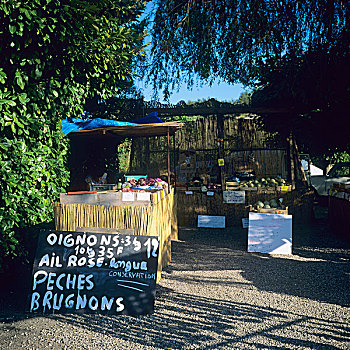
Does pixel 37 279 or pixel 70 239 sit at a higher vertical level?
pixel 70 239

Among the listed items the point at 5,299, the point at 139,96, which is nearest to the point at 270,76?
the point at 139,96

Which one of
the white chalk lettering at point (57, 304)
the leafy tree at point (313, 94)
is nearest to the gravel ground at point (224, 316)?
the white chalk lettering at point (57, 304)

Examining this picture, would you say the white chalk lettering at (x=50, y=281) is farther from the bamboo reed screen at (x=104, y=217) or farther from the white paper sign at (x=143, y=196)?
the white paper sign at (x=143, y=196)

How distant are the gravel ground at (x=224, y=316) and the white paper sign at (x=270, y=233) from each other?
431mm

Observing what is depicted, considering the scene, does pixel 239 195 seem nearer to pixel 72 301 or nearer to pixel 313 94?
pixel 313 94

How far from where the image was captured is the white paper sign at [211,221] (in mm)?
8795

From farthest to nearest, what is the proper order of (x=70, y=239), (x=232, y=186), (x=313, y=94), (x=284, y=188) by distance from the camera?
1. (x=232, y=186)
2. (x=284, y=188)
3. (x=313, y=94)
4. (x=70, y=239)

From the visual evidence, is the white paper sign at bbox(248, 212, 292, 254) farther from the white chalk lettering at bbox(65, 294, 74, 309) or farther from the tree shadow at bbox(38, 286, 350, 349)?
the white chalk lettering at bbox(65, 294, 74, 309)

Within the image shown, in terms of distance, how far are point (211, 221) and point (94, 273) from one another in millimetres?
5188

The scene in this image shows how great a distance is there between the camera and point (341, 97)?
7750 mm

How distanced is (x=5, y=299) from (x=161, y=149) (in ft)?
24.4

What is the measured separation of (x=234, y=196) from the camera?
8.80 m

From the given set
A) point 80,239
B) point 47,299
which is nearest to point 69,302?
point 47,299

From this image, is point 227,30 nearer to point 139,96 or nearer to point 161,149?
point 139,96
